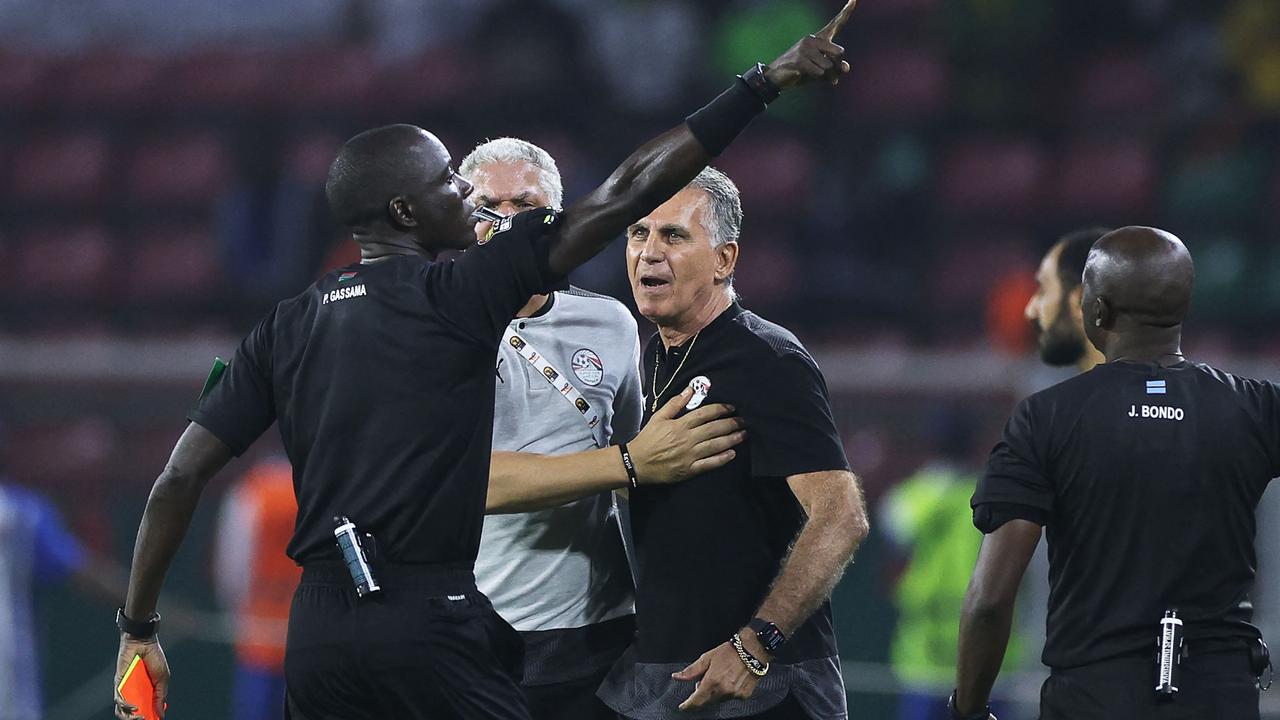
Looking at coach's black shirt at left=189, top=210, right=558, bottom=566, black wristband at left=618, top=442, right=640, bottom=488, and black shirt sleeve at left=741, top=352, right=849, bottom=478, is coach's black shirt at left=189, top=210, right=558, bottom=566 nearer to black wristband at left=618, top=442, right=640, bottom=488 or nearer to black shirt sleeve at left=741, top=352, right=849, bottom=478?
black wristband at left=618, top=442, right=640, bottom=488

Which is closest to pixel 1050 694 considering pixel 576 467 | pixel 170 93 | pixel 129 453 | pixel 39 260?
pixel 576 467

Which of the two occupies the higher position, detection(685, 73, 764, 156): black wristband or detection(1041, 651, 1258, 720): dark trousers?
detection(685, 73, 764, 156): black wristband

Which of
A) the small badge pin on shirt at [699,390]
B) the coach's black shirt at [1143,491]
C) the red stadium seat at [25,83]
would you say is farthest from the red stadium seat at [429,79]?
the coach's black shirt at [1143,491]

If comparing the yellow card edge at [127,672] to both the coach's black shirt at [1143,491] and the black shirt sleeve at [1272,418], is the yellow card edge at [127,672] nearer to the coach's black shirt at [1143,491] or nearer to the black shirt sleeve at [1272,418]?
the coach's black shirt at [1143,491]

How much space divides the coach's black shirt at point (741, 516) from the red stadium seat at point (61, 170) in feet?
32.4

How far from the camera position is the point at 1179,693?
303 cm

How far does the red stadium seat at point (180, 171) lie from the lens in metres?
12.1

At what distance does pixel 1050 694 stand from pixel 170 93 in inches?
442

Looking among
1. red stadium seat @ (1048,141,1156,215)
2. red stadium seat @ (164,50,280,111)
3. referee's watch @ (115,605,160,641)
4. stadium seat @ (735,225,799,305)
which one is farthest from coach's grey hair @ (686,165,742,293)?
red stadium seat @ (164,50,280,111)

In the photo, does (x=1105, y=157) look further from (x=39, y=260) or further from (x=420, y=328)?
(x=420, y=328)

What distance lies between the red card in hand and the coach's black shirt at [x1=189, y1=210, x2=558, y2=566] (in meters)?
0.53

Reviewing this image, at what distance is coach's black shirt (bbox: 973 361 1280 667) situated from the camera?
3.05m

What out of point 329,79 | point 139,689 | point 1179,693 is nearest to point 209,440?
point 139,689

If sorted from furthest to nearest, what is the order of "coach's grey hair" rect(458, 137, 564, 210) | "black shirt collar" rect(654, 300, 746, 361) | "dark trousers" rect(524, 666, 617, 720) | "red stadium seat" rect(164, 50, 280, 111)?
"red stadium seat" rect(164, 50, 280, 111) < "coach's grey hair" rect(458, 137, 564, 210) < "dark trousers" rect(524, 666, 617, 720) < "black shirt collar" rect(654, 300, 746, 361)
